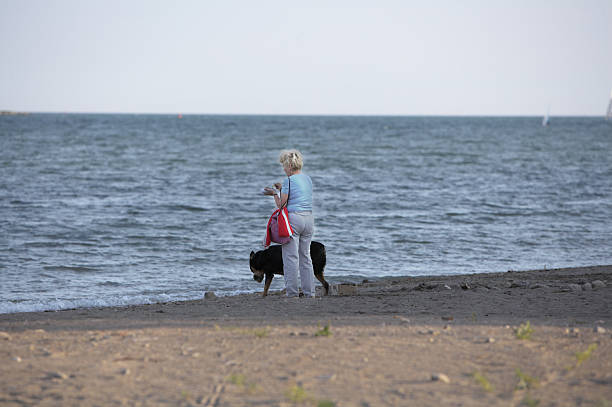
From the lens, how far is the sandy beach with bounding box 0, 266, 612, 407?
3.52 meters

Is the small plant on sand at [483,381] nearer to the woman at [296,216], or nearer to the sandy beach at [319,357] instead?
the sandy beach at [319,357]

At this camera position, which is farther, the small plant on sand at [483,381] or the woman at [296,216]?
the woman at [296,216]

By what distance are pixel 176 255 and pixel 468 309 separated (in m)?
6.90

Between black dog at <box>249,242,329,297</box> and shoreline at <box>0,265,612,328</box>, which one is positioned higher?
black dog at <box>249,242,329,297</box>

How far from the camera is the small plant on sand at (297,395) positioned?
3.41m

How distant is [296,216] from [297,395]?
395 centimetres

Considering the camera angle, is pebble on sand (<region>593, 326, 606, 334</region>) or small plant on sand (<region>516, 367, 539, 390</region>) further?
pebble on sand (<region>593, 326, 606, 334</region>)

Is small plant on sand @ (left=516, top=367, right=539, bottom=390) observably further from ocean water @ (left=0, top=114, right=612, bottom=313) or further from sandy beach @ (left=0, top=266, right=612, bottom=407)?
ocean water @ (left=0, top=114, right=612, bottom=313)

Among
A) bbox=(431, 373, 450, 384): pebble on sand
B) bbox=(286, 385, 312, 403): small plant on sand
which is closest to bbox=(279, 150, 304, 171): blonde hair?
bbox=(431, 373, 450, 384): pebble on sand

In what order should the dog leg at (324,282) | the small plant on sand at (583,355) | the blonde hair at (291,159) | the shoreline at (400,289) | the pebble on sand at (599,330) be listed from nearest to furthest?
the small plant on sand at (583,355) → the pebble on sand at (599,330) → the shoreline at (400,289) → the blonde hair at (291,159) → the dog leg at (324,282)

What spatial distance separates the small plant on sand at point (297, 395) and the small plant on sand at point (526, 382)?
1.29m

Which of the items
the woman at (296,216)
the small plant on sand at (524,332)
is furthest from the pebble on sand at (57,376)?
the woman at (296,216)

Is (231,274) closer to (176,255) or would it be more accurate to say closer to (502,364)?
(176,255)

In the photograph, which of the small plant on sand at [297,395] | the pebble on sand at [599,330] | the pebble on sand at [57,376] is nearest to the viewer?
the small plant on sand at [297,395]
